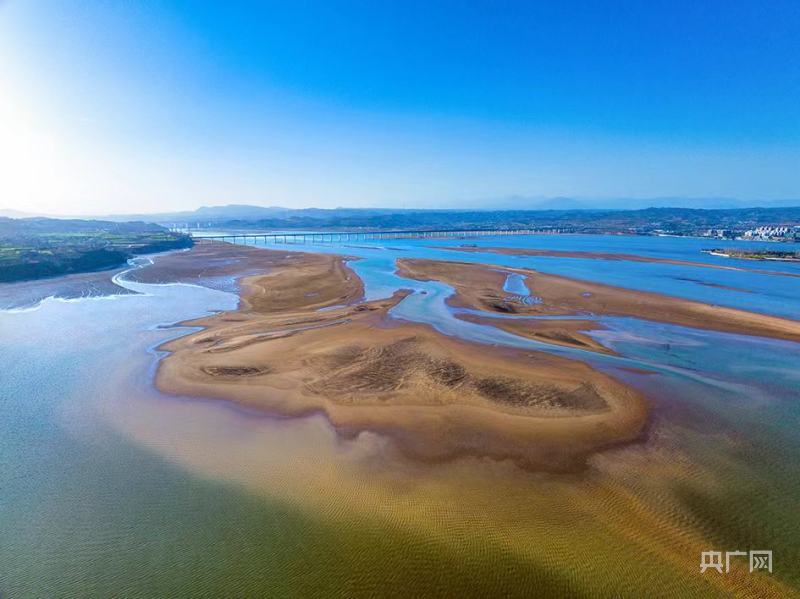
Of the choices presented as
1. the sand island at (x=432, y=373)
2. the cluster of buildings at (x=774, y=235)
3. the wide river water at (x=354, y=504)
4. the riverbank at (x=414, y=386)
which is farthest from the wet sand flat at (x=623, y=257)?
the cluster of buildings at (x=774, y=235)

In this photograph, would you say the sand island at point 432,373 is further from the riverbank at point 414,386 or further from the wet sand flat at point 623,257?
the wet sand flat at point 623,257

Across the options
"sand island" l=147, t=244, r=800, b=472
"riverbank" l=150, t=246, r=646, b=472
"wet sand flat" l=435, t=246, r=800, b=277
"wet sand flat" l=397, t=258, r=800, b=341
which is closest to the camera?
"riverbank" l=150, t=246, r=646, b=472

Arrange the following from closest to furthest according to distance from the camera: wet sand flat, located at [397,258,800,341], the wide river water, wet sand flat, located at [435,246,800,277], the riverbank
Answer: the wide river water
the riverbank
wet sand flat, located at [397,258,800,341]
wet sand flat, located at [435,246,800,277]

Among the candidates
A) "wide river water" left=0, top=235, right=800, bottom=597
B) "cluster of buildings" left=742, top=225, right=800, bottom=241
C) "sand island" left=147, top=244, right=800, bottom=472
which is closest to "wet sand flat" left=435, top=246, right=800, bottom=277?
"sand island" left=147, top=244, right=800, bottom=472

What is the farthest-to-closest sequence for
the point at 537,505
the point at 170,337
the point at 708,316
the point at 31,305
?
the point at 31,305, the point at 708,316, the point at 170,337, the point at 537,505

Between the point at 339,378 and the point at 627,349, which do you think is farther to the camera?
the point at 627,349

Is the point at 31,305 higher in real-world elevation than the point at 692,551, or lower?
higher

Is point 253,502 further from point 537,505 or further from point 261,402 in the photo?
point 537,505

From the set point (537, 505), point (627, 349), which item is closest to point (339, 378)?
point (537, 505)

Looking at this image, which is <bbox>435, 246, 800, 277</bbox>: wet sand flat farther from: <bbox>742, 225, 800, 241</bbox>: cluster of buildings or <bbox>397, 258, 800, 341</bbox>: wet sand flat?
<bbox>742, 225, 800, 241</bbox>: cluster of buildings
